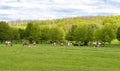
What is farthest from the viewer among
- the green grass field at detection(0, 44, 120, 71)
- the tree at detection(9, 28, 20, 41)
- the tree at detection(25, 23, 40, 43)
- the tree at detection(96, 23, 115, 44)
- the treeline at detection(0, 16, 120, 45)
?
the tree at detection(9, 28, 20, 41)

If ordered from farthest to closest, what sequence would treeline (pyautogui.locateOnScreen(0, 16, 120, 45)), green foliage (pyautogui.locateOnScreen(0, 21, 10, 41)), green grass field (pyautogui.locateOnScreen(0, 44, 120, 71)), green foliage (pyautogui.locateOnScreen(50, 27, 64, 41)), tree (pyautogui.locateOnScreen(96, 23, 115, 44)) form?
green foliage (pyautogui.locateOnScreen(50, 27, 64, 41)) → green foliage (pyautogui.locateOnScreen(0, 21, 10, 41)) → treeline (pyautogui.locateOnScreen(0, 16, 120, 45)) → tree (pyautogui.locateOnScreen(96, 23, 115, 44)) → green grass field (pyautogui.locateOnScreen(0, 44, 120, 71))

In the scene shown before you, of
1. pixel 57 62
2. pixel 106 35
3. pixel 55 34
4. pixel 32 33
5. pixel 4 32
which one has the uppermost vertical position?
pixel 57 62

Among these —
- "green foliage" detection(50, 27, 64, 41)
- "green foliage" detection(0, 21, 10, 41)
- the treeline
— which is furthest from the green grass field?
"green foliage" detection(50, 27, 64, 41)

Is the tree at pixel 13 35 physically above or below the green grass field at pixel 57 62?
below

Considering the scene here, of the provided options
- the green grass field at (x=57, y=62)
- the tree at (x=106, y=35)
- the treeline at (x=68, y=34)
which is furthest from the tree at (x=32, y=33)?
the green grass field at (x=57, y=62)

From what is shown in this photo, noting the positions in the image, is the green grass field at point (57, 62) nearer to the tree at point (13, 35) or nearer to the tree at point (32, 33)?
the tree at point (32, 33)

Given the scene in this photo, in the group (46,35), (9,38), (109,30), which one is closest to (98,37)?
(109,30)

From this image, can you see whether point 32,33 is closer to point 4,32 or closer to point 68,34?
point 4,32

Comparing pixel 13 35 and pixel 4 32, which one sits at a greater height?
pixel 4 32

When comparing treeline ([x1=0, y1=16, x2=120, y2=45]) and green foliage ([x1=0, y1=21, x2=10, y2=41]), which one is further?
green foliage ([x1=0, y1=21, x2=10, y2=41])

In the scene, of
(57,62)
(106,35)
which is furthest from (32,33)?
(57,62)

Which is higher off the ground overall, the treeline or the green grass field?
the green grass field

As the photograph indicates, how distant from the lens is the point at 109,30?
14112 cm

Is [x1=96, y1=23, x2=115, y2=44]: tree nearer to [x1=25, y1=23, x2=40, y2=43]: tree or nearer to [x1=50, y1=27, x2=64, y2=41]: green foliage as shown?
[x1=50, y1=27, x2=64, y2=41]: green foliage
